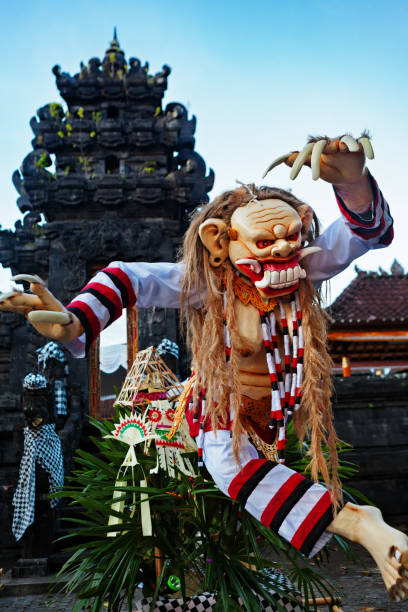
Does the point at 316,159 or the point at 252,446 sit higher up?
the point at 316,159

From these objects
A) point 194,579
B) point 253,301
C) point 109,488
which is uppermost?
point 253,301

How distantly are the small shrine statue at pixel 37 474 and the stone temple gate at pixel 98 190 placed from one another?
3385 mm

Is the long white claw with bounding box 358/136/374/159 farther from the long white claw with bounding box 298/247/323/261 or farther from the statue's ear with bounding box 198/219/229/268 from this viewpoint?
the statue's ear with bounding box 198/219/229/268

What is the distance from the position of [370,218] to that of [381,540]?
1.32 m

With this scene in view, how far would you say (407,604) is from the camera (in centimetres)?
387

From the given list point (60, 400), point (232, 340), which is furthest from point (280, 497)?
point (60, 400)

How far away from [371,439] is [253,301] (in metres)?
6.04

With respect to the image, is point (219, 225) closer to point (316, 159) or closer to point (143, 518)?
point (316, 159)

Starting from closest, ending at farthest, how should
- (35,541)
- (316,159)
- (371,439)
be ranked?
(316,159) < (35,541) < (371,439)

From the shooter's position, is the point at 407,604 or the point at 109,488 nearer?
Answer: the point at 109,488

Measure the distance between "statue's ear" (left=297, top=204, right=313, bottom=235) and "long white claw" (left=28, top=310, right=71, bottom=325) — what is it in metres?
1.24

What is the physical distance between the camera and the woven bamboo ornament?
9.95 ft

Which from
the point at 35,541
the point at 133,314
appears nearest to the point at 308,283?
the point at 35,541

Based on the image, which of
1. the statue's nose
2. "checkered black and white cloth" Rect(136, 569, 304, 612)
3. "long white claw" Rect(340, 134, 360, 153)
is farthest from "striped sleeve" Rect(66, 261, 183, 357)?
"checkered black and white cloth" Rect(136, 569, 304, 612)
